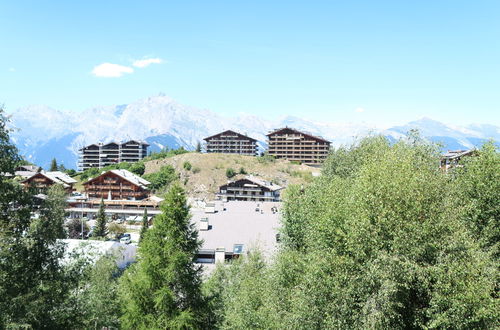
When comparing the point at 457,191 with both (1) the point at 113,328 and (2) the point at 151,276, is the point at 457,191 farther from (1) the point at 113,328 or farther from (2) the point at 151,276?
(1) the point at 113,328

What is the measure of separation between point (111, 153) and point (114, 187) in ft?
238

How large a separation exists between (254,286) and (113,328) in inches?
349

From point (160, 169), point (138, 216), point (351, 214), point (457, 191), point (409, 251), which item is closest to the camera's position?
point (409, 251)

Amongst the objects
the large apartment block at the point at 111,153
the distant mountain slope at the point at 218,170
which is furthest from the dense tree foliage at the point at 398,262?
the large apartment block at the point at 111,153

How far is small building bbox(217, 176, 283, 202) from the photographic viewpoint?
10669 cm

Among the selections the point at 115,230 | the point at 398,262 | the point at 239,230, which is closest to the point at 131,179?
the point at 115,230

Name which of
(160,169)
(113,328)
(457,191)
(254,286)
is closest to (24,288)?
(113,328)

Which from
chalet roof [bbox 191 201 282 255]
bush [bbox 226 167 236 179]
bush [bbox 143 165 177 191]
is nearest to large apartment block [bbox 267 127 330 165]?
bush [bbox 226 167 236 179]

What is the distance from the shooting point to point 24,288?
14.6 m

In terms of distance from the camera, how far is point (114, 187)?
10600cm

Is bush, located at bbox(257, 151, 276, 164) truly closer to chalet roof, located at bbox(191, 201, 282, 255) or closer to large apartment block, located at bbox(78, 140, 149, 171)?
large apartment block, located at bbox(78, 140, 149, 171)

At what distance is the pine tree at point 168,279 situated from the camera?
18.5m

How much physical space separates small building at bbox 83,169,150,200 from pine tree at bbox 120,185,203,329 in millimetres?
89150

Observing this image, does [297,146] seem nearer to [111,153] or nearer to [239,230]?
[111,153]
